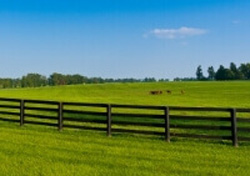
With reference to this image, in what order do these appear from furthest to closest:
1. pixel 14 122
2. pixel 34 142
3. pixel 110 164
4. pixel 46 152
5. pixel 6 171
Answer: pixel 14 122 → pixel 34 142 → pixel 46 152 → pixel 110 164 → pixel 6 171

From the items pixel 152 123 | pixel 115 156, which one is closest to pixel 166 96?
pixel 152 123

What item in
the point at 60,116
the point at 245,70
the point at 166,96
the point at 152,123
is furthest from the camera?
the point at 245,70

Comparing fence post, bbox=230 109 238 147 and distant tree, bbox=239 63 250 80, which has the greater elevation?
distant tree, bbox=239 63 250 80

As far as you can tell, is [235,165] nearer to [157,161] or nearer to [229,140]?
[157,161]

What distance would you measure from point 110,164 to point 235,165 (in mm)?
3120

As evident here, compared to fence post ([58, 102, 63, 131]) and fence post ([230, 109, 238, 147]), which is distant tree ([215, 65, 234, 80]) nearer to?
fence post ([58, 102, 63, 131])

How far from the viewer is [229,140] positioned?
11422 millimetres

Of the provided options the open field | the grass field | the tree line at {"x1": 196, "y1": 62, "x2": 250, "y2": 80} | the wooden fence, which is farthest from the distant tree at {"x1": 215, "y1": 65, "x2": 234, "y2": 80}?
the grass field

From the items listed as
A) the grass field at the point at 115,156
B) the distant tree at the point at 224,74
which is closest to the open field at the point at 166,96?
the grass field at the point at 115,156

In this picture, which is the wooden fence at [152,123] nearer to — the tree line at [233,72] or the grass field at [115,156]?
the grass field at [115,156]

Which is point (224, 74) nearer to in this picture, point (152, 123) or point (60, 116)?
point (60, 116)

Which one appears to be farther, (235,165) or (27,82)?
(27,82)

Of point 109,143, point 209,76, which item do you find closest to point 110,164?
point 109,143

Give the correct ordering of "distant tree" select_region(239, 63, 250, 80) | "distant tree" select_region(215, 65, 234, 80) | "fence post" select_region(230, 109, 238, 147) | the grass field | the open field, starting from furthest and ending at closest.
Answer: "distant tree" select_region(239, 63, 250, 80)
"distant tree" select_region(215, 65, 234, 80)
the open field
"fence post" select_region(230, 109, 238, 147)
the grass field
